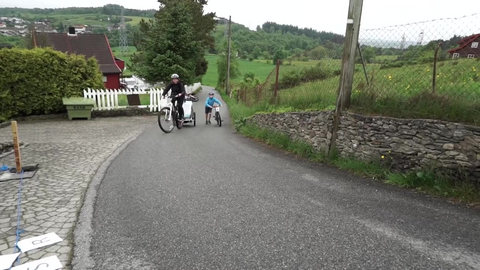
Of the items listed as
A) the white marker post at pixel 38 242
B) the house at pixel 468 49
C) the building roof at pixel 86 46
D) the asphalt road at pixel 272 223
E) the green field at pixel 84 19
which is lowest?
the white marker post at pixel 38 242

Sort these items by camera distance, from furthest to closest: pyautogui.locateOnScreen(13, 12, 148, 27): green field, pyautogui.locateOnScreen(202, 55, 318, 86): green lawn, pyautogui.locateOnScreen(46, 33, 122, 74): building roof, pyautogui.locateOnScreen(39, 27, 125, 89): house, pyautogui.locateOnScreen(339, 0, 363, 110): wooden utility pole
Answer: pyautogui.locateOnScreen(13, 12, 148, 27): green field, pyautogui.locateOnScreen(46, 33, 122, 74): building roof, pyautogui.locateOnScreen(39, 27, 125, 89): house, pyautogui.locateOnScreen(202, 55, 318, 86): green lawn, pyautogui.locateOnScreen(339, 0, 363, 110): wooden utility pole

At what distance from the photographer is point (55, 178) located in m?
5.57

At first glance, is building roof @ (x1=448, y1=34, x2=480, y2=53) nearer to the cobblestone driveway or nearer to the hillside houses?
the cobblestone driveway

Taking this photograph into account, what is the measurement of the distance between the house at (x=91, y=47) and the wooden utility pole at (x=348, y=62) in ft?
124

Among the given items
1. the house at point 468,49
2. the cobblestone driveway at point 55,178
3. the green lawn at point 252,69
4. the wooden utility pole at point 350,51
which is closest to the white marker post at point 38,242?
the cobblestone driveway at point 55,178

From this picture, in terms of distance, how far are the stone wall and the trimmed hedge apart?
1165cm

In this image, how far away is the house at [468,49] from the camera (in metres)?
4.68

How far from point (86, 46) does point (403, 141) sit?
45173 mm

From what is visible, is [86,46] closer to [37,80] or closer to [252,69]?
[37,80]

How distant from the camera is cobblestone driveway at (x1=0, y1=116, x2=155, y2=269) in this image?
366cm

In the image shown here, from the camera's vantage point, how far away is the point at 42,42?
1526 inches

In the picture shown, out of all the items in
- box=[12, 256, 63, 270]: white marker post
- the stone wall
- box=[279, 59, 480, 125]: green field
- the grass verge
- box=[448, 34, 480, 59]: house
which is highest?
box=[448, 34, 480, 59]: house

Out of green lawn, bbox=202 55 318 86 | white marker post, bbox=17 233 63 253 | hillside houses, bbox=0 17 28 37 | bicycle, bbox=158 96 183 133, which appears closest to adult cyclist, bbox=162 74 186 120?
bicycle, bbox=158 96 183 133

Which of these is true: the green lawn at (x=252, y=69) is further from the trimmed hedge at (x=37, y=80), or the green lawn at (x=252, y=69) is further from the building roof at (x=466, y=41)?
the trimmed hedge at (x=37, y=80)
